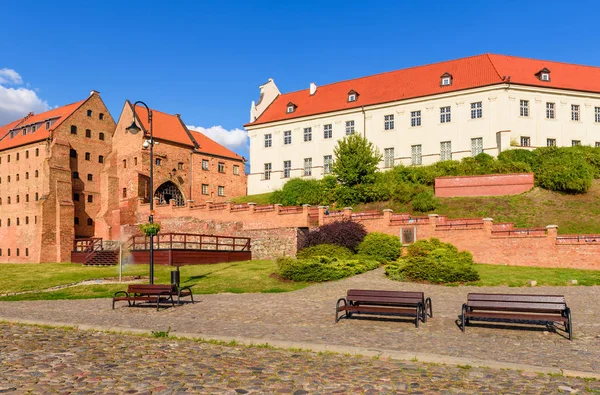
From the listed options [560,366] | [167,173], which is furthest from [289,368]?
[167,173]

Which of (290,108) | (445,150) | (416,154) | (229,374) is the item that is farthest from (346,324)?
(290,108)

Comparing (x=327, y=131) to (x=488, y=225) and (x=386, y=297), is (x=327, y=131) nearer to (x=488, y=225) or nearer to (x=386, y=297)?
(x=488, y=225)

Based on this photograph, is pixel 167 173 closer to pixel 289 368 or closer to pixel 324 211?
pixel 324 211

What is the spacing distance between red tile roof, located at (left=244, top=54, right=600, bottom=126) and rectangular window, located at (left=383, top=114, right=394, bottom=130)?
5.27ft

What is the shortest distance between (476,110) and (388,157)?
30.9 ft

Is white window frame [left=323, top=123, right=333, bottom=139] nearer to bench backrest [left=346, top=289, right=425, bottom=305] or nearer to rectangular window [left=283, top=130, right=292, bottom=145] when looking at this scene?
rectangular window [left=283, top=130, right=292, bottom=145]

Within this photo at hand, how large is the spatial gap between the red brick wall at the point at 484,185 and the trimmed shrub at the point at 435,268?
1444 cm

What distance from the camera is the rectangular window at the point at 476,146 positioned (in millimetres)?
46938

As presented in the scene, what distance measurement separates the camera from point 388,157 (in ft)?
169

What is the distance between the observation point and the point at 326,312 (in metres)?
14.7

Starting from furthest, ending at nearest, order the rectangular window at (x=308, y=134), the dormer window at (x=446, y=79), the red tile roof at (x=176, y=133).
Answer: the red tile roof at (x=176, y=133)
the rectangular window at (x=308, y=134)
the dormer window at (x=446, y=79)

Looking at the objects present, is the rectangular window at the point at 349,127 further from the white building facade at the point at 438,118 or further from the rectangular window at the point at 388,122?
the rectangular window at the point at 388,122

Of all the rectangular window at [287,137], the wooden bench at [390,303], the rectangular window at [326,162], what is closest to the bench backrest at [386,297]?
the wooden bench at [390,303]

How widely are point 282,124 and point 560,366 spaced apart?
167ft
